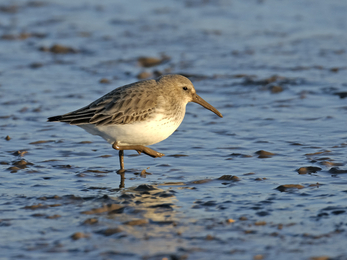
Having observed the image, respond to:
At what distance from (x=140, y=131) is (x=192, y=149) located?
57.5 inches

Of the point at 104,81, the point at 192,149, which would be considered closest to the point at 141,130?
the point at 192,149

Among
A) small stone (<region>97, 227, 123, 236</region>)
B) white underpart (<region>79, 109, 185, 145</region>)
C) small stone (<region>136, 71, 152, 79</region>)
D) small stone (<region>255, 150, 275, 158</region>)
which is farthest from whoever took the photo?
small stone (<region>136, 71, 152, 79</region>)

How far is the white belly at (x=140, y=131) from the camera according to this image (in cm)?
698

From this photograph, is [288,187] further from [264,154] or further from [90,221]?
[90,221]

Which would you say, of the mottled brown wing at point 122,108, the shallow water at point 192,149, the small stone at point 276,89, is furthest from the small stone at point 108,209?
the small stone at point 276,89

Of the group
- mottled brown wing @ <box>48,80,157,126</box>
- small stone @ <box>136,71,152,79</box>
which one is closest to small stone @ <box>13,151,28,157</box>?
mottled brown wing @ <box>48,80,157,126</box>

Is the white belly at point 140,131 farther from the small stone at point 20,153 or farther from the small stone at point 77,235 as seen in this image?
the small stone at point 77,235

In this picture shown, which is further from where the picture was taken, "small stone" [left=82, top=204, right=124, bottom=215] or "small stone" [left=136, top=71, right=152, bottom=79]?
"small stone" [left=136, top=71, right=152, bottom=79]

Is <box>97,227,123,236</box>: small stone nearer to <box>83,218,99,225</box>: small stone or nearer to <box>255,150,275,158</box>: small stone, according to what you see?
<box>83,218,99,225</box>: small stone

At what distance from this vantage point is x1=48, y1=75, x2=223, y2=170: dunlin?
702 cm

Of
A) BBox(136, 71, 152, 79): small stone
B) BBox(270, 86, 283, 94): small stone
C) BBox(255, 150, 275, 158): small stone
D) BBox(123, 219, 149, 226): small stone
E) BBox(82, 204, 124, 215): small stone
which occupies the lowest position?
BBox(123, 219, 149, 226): small stone

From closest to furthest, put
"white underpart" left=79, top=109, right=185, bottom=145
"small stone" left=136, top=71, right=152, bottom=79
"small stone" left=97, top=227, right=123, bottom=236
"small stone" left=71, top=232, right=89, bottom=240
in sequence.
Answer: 1. "small stone" left=71, top=232, right=89, bottom=240
2. "small stone" left=97, top=227, right=123, bottom=236
3. "white underpart" left=79, top=109, right=185, bottom=145
4. "small stone" left=136, top=71, right=152, bottom=79

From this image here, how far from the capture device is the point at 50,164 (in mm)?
7504

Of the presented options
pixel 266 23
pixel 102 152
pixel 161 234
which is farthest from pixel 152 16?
pixel 161 234
